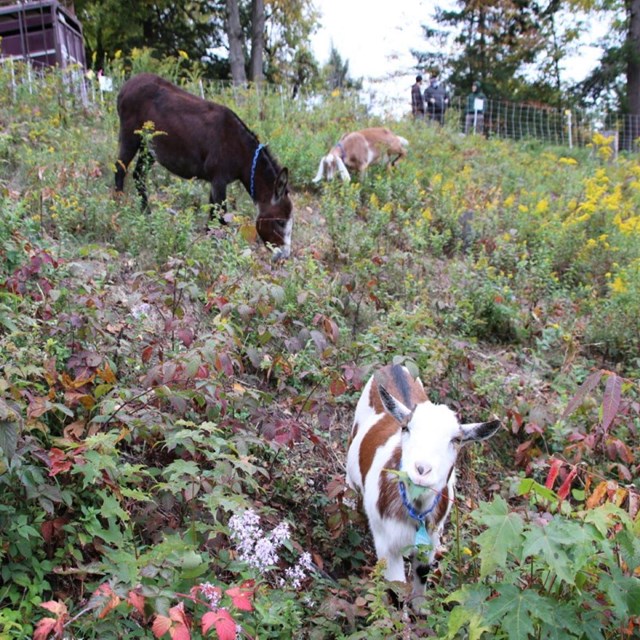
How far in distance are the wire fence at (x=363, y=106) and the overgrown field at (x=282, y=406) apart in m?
1.60

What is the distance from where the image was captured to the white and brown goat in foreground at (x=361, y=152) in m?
9.38

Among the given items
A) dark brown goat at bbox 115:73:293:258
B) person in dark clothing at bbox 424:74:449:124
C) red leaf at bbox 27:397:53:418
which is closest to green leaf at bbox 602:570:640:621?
red leaf at bbox 27:397:53:418

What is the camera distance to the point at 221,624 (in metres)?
1.94

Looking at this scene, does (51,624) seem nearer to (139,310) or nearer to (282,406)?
(139,310)

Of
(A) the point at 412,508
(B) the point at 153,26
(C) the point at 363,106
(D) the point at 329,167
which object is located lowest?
(A) the point at 412,508

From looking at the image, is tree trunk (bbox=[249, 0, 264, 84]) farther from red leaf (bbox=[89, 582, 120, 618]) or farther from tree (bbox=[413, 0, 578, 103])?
red leaf (bbox=[89, 582, 120, 618])

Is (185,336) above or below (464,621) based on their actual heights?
above

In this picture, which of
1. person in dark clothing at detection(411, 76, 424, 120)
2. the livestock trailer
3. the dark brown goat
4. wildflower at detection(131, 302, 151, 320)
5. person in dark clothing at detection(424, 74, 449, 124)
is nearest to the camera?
wildflower at detection(131, 302, 151, 320)

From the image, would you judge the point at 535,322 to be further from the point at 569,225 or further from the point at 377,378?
the point at 377,378

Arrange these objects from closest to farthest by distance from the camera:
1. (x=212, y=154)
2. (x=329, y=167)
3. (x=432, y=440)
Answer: (x=432, y=440) < (x=212, y=154) < (x=329, y=167)

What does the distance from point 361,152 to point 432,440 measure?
27.1 feet

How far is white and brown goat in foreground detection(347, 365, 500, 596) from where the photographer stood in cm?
269

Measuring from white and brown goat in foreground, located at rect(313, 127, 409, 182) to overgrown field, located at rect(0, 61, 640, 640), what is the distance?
0.81 meters

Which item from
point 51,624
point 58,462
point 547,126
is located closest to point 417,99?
point 547,126
